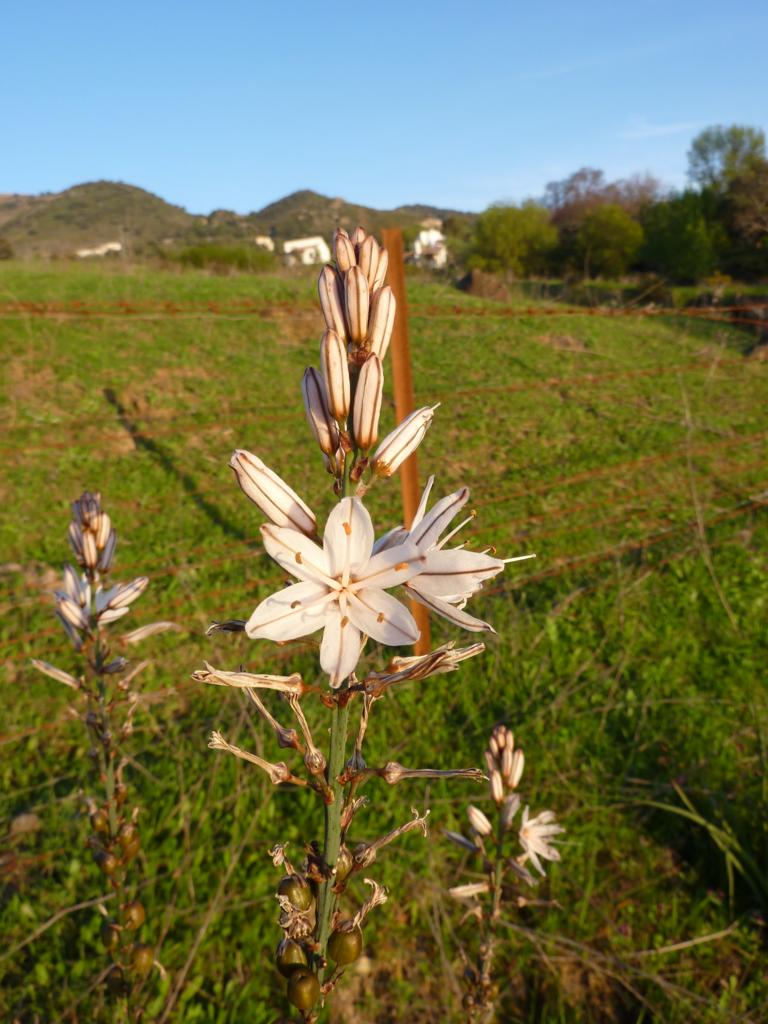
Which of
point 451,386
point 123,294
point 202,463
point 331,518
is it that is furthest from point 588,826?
point 123,294

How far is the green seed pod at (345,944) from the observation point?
3.32ft

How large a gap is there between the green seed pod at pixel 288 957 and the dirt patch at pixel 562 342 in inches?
520

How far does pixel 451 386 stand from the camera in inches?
414

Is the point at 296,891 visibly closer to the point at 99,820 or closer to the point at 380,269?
the point at 99,820

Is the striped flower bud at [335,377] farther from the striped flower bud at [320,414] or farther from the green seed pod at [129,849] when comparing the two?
the green seed pod at [129,849]

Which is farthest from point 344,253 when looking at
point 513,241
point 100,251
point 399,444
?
point 100,251

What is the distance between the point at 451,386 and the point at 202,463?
14.8 feet

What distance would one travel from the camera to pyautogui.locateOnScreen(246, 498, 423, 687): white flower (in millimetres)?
993

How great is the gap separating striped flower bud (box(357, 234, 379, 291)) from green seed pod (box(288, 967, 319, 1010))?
1.13m

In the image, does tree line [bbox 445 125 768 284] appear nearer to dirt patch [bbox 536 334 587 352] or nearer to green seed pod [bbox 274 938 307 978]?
dirt patch [bbox 536 334 587 352]

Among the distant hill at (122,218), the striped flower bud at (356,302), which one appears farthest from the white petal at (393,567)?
the distant hill at (122,218)

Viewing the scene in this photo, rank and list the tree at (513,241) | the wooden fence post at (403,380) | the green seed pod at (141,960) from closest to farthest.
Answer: the green seed pod at (141,960) → the wooden fence post at (403,380) → the tree at (513,241)

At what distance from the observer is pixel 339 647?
1.00m

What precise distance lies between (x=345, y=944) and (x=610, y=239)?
36.1 meters
